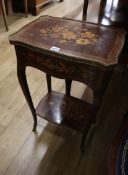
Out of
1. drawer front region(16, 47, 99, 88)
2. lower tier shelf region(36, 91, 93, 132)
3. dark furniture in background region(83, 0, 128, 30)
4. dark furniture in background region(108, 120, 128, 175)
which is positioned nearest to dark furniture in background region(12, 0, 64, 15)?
dark furniture in background region(83, 0, 128, 30)

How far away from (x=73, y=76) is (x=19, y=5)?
8.66 ft

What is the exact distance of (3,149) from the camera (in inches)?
47.3

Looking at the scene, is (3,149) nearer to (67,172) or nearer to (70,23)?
(67,172)

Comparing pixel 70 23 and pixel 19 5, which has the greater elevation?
pixel 70 23

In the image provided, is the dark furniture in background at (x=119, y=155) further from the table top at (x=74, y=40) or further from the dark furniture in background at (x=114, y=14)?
the dark furniture in background at (x=114, y=14)

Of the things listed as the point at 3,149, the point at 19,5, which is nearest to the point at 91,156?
the point at 3,149

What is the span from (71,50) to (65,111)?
1.95ft

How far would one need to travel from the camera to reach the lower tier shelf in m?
1.22

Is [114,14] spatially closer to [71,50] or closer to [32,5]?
[71,50]

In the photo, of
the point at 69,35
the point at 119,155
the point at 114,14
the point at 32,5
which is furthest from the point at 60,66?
the point at 32,5

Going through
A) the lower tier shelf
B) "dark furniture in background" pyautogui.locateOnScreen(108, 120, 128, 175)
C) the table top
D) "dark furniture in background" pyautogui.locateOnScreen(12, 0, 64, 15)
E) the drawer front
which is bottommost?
the lower tier shelf

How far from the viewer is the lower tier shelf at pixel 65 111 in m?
1.22

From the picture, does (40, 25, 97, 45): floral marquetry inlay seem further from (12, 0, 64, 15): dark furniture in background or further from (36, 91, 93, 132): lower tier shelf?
(12, 0, 64, 15): dark furniture in background

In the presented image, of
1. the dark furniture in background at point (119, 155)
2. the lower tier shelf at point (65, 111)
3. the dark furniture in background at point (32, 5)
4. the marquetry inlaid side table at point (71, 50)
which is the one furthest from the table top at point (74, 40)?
the dark furniture in background at point (32, 5)
